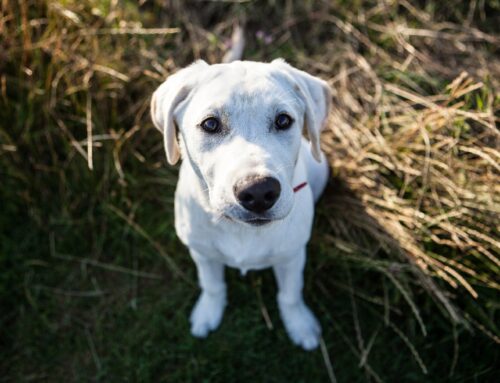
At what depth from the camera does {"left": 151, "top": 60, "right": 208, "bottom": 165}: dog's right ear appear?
93.9 inches

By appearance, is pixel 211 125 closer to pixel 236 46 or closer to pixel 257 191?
pixel 257 191

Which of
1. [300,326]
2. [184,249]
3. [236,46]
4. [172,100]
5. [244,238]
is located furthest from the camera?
[236,46]

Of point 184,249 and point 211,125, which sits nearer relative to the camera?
point 211,125

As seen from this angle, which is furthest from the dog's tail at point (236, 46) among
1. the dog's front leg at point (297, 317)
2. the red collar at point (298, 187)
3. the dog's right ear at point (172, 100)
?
the dog's front leg at point (297, 317)

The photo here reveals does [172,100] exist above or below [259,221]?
above

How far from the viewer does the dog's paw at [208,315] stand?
3521 millimetres

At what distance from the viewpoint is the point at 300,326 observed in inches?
137

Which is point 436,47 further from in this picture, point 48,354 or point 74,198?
point 48,354

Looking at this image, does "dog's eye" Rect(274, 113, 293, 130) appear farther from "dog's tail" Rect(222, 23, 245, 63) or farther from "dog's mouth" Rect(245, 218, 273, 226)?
"dog's tail" Rect(222, 23, 245, 63)

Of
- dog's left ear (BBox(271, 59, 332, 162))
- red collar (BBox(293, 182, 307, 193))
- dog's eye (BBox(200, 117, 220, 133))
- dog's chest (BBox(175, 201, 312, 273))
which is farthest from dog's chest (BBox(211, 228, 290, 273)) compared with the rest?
dog's eye (BBox(200, 117, 220, 133))

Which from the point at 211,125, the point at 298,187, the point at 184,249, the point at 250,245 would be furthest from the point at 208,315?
the point at 211,125

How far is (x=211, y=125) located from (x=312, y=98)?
63 cm

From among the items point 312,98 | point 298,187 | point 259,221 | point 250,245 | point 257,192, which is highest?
point 312,98

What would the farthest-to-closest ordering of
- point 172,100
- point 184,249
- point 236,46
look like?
point 236,46, point 184,249, point 172,100
